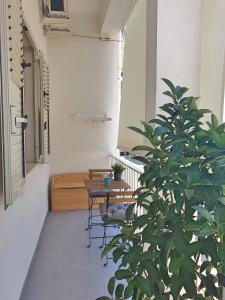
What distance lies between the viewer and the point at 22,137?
203cm

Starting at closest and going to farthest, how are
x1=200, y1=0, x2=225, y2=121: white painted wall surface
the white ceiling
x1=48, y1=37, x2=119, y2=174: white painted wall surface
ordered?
x1=200, y1=0, x2=225, y2=121: white painted wall surface < the white ceiling < x1=48, y1=37, x2=119, y2=174: white painted wall surface

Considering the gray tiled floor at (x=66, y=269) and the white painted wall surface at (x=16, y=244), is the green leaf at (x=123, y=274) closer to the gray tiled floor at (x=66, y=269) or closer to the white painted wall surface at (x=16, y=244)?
the white painted wall surface at (x=16, y=244)

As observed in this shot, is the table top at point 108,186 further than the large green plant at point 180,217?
Yes

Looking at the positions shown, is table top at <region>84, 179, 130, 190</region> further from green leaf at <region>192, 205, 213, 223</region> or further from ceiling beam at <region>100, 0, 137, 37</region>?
green leaf at <region>192, 205, 213, 223</region>

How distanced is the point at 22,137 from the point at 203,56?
55.3 inches

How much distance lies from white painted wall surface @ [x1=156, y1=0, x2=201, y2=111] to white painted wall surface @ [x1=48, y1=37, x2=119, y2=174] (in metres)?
3.55

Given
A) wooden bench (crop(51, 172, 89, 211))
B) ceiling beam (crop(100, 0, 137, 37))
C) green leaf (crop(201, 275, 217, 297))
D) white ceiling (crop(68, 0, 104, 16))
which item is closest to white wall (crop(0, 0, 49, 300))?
green leaf (crop(201, 275, 217, 297))

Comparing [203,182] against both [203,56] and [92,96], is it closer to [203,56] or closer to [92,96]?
[203,56]

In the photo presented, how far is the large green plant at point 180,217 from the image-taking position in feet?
2.89

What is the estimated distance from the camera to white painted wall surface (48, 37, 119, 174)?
5.20m

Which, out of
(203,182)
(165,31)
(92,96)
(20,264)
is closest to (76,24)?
(92,96)

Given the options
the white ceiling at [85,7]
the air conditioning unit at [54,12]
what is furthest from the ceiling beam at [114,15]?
the air conditioning unit at [54,12]

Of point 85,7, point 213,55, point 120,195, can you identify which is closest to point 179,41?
point 213,55

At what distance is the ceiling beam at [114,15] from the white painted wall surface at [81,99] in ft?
1.00
